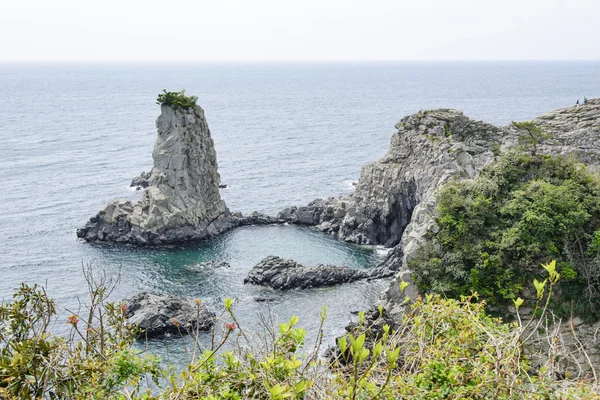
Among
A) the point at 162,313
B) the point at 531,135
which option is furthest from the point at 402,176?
the point at 162,313

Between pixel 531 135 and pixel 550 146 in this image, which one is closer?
pixel 550 146

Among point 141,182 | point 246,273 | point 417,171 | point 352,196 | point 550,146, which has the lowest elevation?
point 246,273

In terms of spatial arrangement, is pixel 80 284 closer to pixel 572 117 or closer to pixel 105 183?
pixel 105 183

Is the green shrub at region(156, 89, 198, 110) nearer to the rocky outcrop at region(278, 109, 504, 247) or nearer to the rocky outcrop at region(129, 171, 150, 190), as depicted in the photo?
the rocky outcrop at region(278, 109, 504, 247)

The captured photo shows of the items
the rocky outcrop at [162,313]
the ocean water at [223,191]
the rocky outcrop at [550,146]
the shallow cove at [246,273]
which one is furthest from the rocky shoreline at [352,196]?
the rocky outcrop at [162,313]

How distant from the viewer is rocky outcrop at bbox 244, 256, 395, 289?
2240 inches

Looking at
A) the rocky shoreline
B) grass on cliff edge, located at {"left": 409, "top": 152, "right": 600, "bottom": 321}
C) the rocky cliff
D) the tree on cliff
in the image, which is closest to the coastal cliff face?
the rocky shoreline

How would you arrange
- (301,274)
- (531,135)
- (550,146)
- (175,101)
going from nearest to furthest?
1. (550,146)
2. (531,135)
3. (301,274)
4. (175,101)

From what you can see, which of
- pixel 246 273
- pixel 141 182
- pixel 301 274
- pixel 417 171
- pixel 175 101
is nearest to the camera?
pixel 301 274

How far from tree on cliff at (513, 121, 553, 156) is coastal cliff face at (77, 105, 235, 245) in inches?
1461

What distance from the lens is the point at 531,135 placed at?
53562 millimetres

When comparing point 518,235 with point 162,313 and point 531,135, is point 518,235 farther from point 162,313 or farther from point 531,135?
point 162,313

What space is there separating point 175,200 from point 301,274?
2312 cm

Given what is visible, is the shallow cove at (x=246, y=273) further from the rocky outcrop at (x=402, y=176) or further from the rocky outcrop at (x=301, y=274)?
the rocky outcrop at (x=402, y=176)
